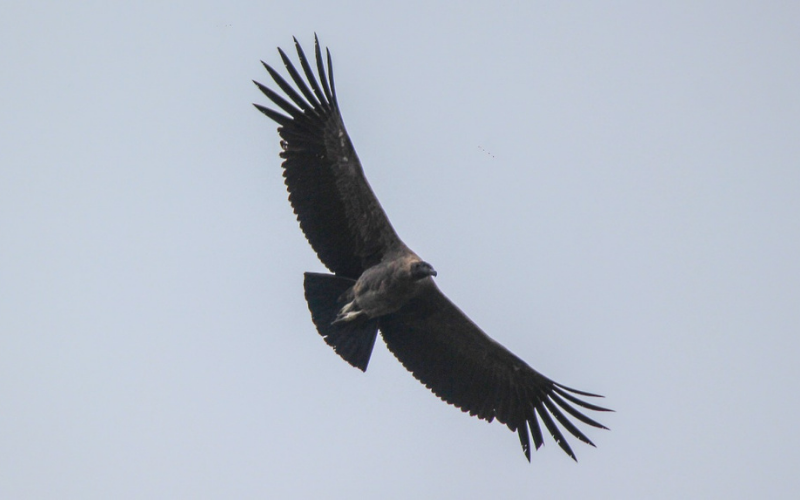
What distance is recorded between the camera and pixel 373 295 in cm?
1255

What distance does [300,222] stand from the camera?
12.5 meters

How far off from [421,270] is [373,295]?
0.66 meters

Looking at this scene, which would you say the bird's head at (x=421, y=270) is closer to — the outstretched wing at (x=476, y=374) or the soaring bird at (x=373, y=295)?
the soaring bird at (x=373, y=295)

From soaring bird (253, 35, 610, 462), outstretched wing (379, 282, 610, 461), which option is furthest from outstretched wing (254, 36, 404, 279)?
outstretched wing (379, 282, 610, 461)

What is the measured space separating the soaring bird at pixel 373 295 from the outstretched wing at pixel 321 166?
0.01 metres

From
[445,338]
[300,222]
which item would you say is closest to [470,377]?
[445,338]

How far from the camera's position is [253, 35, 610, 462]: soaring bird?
485 inches

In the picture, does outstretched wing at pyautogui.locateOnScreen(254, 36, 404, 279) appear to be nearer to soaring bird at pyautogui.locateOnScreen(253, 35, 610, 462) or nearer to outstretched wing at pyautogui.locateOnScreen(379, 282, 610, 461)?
soaring bird at pyautogui.locateOnScreen(253, 35, 610, 462)

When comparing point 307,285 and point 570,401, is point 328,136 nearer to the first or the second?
point 307,285

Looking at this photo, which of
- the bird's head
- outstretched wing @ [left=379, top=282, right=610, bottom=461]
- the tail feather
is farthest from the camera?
outstretched wing @ [left=379, top=282, right=610, bottom=461]

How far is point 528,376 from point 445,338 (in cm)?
101

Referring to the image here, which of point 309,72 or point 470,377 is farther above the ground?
point 309,72

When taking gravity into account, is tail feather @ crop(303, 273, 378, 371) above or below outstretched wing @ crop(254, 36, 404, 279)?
below

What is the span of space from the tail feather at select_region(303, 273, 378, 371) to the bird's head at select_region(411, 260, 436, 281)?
78 cm
